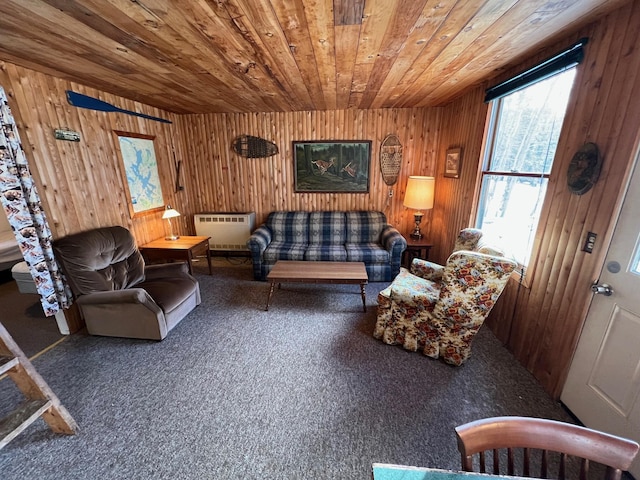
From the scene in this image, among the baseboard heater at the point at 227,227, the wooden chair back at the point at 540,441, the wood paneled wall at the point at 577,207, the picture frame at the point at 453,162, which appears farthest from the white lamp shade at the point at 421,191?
the wooden chair back at the point at 540,441

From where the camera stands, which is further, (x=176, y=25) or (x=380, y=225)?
(x=380, y=225)

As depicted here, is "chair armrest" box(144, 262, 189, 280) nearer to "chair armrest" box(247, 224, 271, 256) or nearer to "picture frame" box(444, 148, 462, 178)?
"chair armrest" box(247, 224, 271, 256)

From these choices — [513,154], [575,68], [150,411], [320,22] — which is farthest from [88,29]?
[513,154]

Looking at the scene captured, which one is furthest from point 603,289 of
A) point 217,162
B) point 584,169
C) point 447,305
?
point 217,162

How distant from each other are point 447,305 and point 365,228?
87.8 inches

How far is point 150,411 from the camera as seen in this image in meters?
1.71

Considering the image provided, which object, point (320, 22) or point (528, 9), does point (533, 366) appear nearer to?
point (528, 9)

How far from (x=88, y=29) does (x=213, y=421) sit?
2470 mm

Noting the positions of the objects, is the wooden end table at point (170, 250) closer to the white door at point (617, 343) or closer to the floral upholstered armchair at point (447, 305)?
the floral upholstered armchair at point (447, 305)

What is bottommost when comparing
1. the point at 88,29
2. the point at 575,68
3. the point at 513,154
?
the point at 513,154

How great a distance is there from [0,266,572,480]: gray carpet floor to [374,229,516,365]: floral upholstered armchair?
5.4 inches

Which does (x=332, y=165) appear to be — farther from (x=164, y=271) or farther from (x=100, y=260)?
(x=100, y=260)

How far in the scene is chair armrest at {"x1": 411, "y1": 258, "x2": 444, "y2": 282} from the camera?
261 centimetres

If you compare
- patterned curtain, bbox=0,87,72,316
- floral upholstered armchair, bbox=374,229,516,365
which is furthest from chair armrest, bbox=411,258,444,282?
patterned curtain, bbox=0,87,72,316
